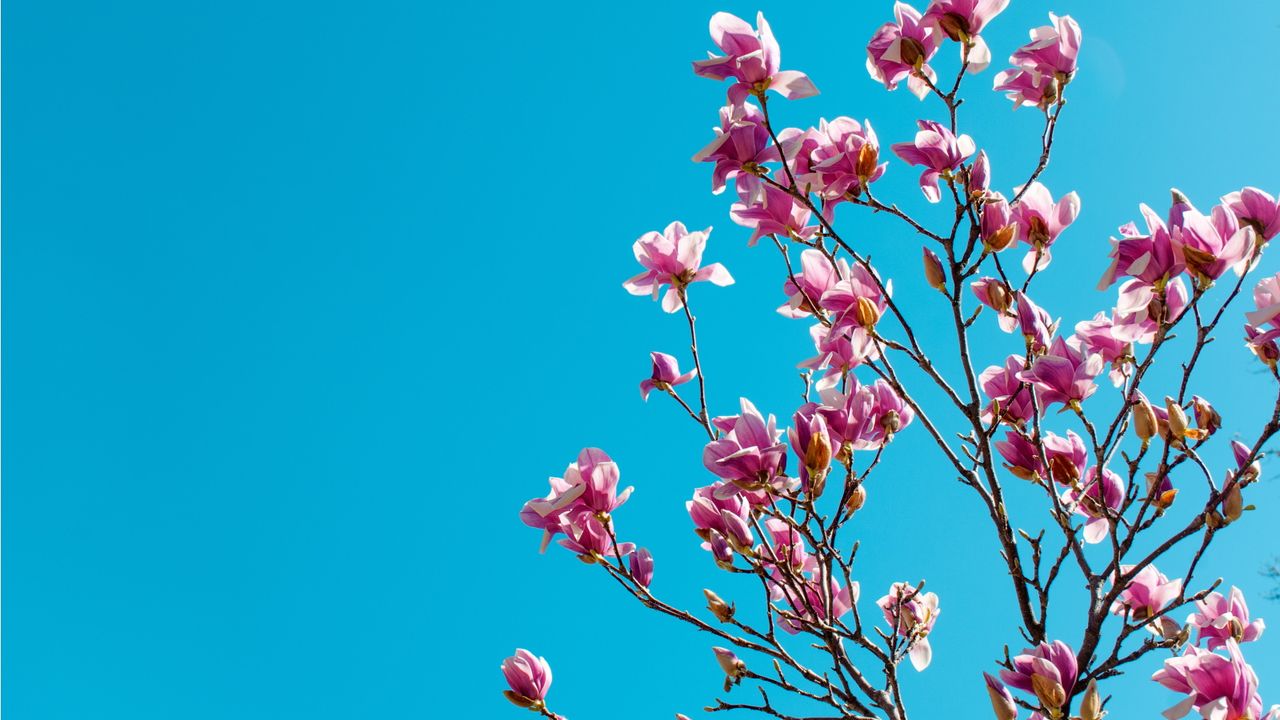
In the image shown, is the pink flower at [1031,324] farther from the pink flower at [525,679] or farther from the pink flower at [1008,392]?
the pink flower at [525,679]

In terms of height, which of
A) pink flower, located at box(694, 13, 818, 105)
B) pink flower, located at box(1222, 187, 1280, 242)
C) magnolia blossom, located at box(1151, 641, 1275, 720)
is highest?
pink flower, located at box(694, 13, 818, 105)

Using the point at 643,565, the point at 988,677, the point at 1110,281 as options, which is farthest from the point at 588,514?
the point at 1110,281

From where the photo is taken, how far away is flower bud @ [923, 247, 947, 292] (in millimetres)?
1640

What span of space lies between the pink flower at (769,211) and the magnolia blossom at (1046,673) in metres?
0.79

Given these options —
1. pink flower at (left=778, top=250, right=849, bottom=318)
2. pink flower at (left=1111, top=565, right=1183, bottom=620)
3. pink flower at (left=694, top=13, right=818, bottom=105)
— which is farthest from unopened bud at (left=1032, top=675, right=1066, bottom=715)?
pink flower at (left=694, top=13, right=818, bottom=105)

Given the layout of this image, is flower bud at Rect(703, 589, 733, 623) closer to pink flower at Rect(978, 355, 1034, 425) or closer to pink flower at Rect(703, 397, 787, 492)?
pink flower at Rect(703, 397, 787, 492)

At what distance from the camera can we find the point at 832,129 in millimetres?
1694

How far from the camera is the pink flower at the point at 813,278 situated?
5.57 ft

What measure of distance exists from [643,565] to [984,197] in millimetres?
885

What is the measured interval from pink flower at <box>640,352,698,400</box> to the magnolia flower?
56 centimetres

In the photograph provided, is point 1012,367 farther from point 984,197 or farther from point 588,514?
point 588,514

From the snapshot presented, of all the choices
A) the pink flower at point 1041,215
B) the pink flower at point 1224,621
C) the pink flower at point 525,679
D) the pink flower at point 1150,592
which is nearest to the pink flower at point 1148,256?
the pink flower at point 1041,215

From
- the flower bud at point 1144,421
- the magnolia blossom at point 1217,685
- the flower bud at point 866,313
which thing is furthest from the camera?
the flower bud at point 866,313

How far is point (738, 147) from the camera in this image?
5.32ft
